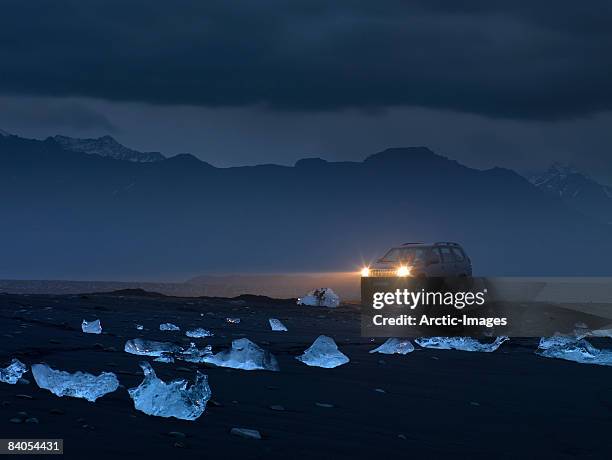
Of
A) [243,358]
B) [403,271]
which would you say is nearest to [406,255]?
[403,271]

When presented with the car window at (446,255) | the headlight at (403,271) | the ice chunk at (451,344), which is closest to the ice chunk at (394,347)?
the ice chunk at (451,344)

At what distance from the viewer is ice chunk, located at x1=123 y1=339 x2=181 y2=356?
1074 cm

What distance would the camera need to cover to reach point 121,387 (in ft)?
27.6

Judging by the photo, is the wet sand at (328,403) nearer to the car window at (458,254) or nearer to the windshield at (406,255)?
the windshield at (406,255)

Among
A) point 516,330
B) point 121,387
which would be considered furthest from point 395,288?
point 121,387

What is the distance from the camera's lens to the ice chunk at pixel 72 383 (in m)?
7.82

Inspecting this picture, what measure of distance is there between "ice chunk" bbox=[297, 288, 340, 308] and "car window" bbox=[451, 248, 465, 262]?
5476mm

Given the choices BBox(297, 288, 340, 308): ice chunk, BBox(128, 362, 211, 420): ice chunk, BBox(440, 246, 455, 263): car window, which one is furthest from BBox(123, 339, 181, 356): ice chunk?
BBox(297, 288, 340, 308): ice chunk

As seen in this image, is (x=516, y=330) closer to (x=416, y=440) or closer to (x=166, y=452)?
(x=416, y=440)

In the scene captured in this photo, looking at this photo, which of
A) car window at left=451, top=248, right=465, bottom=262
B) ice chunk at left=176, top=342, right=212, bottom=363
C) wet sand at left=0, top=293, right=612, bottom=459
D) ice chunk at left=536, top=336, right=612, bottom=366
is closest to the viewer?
wet sand at left=0, top=293, right=612, bottom=459

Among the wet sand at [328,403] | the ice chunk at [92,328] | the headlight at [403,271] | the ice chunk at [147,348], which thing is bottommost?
the wet sand at [328,403]

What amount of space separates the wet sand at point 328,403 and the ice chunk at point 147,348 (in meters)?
0.29

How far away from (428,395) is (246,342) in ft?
6.95

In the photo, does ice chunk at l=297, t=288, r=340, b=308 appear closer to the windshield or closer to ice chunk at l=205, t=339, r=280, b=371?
the windshield
